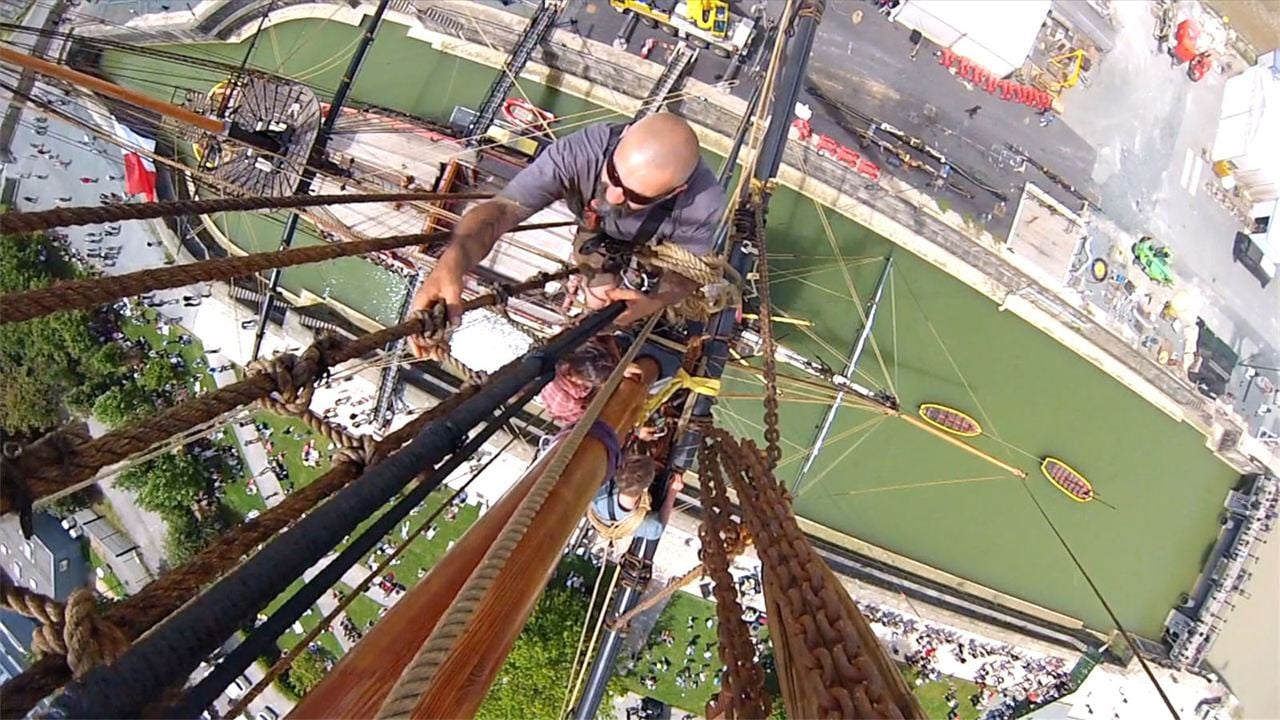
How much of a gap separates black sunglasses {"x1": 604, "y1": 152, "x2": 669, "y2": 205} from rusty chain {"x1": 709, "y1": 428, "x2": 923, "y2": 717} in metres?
1.85

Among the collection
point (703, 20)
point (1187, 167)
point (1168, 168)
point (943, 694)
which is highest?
point (1187, 167)

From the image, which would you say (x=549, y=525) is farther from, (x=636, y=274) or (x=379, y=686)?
(x=636, y=274)

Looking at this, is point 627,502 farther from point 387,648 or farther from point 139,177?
point 139,177

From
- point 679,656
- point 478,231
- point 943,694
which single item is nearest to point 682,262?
point 478,231

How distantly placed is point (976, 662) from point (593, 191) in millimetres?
10736

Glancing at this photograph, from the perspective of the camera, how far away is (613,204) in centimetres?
396

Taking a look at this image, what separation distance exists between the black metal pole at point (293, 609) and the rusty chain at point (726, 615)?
3.93 ft

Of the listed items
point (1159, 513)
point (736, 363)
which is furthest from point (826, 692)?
point (1159, 513)

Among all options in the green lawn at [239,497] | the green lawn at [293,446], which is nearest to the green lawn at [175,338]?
the green lawn at [293,446]

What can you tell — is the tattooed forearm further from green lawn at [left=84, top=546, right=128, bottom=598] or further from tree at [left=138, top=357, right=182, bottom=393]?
green lawn at [left=84, top=546, right=128, bottom=598]

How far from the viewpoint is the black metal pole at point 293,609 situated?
1350 mm

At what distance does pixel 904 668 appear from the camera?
422 inches

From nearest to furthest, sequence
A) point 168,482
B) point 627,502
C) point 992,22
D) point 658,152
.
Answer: point 658,152, point 627,502, point 992,22, point 168,482

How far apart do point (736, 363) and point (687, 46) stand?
21.5 ft
